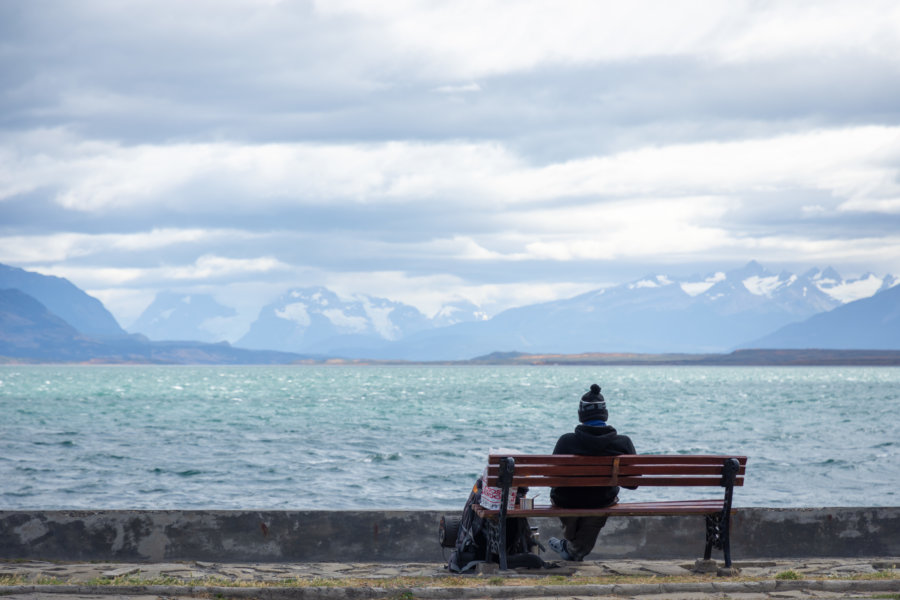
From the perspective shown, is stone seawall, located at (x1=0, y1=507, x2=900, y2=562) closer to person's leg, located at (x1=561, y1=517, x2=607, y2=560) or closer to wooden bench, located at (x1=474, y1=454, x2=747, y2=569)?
person's leg, located at (x1=561, y1=517, x2=607, y2=560)

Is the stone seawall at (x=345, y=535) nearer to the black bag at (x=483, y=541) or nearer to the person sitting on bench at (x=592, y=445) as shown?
the black bag at (x=483, y=541)

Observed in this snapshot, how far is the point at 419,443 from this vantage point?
38.8 metres

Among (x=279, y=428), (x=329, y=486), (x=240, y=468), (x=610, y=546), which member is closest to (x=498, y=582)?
(x=610, y=546)

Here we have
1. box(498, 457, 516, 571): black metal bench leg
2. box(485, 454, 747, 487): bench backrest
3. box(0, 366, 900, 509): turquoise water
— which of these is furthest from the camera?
box(0, 366, 900, 509): turquoise water

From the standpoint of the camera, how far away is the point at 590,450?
370 inches

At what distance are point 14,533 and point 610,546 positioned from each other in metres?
6.05

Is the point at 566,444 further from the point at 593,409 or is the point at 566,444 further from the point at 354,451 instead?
the point at 354,451

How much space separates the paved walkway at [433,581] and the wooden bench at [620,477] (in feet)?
1.62

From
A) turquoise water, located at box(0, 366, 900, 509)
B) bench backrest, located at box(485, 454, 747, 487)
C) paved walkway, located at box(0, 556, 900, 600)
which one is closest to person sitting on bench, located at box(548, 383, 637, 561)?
bench backrest, located at box(485, 454, 747, 487)

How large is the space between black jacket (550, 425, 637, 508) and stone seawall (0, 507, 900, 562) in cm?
160

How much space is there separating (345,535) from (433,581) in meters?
2.16

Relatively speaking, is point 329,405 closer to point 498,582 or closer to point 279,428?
point 279,428

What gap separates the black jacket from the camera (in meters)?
9.41

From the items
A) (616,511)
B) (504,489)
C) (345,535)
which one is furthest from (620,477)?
(345,535)
